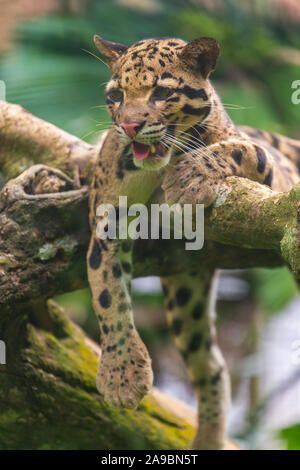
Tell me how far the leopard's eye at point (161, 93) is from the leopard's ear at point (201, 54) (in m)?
0.25

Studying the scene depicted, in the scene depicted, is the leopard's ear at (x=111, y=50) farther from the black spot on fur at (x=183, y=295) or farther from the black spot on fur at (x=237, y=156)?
the black spot on fur at (x=183, y=295)

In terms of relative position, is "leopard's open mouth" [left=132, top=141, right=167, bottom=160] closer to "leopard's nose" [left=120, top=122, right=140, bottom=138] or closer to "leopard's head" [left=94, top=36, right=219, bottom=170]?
"leopard's head" [left=94, top=36, right=219, bottom=170]

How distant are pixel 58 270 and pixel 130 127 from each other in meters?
1.39

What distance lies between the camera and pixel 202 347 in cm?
624

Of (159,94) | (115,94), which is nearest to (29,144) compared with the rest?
(115,94)

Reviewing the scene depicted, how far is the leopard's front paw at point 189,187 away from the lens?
4.29 meters

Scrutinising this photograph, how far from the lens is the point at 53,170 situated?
5426 millimetres

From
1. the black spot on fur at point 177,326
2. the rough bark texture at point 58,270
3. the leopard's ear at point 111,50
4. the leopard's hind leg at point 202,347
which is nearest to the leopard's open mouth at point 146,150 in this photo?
the rough bark texture at point 58,270

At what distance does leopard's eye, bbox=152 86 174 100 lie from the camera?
4340mm

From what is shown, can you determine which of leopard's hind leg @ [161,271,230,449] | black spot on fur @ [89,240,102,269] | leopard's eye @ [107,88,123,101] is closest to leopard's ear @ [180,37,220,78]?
leopard's eye @ [107,88,123,101]

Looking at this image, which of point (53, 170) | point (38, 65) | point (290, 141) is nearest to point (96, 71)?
point (38, 65)

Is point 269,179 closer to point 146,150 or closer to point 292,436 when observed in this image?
point 146,150
